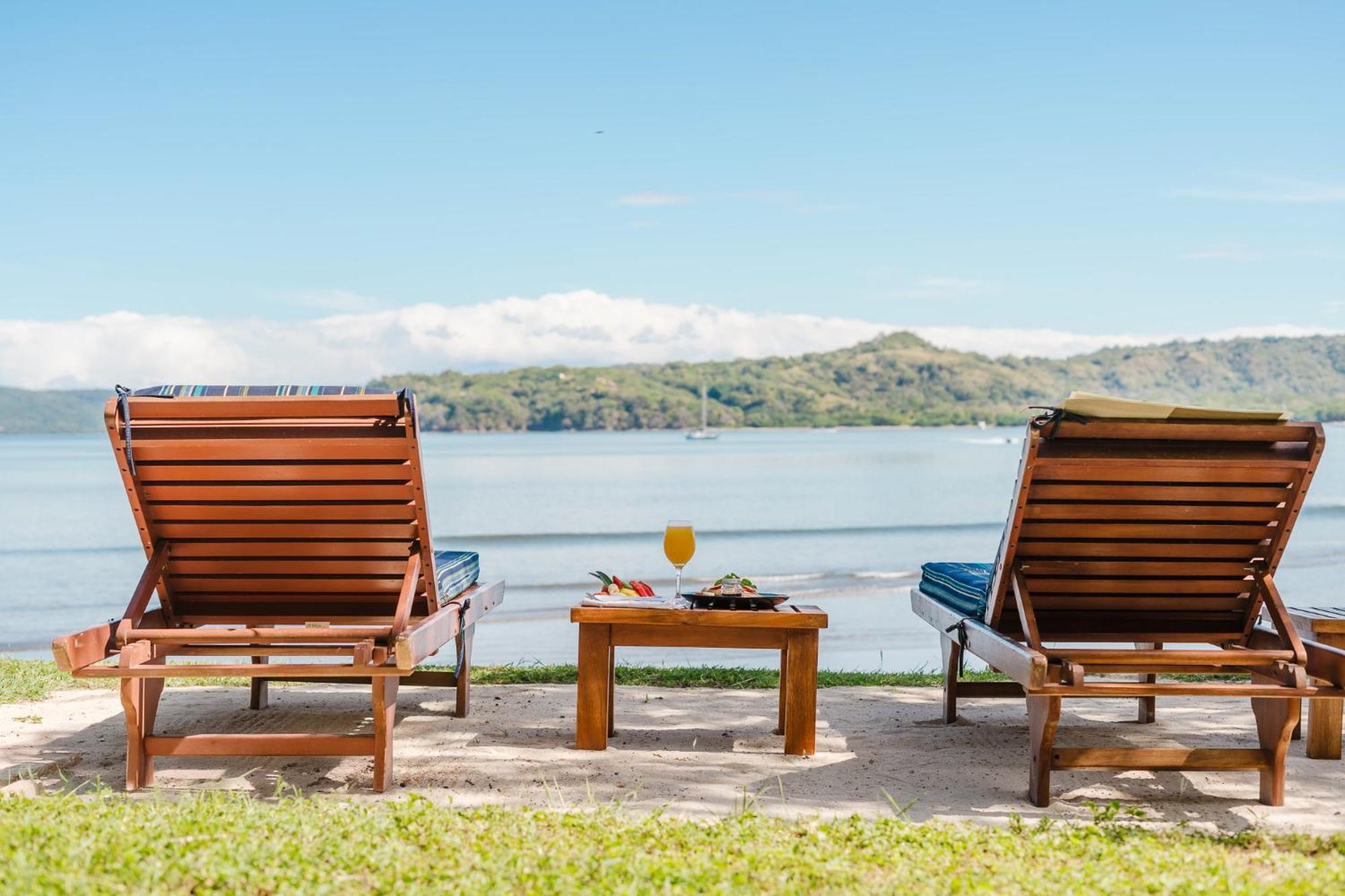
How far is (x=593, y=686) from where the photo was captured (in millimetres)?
4602

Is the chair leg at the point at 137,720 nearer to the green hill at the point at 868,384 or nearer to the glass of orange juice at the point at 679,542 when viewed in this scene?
the glass of orange juice at the point at 679,542

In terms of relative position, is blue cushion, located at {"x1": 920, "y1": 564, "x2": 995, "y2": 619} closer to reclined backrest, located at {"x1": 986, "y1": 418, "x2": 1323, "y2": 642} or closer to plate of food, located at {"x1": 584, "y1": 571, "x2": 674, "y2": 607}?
reclined backrest, located at {"x1": 986, "y1": 418, "x2": 1323, "y2": 642}

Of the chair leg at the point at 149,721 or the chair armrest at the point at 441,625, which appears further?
the chair leg at the point at 149,721

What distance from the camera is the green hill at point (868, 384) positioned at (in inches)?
2932

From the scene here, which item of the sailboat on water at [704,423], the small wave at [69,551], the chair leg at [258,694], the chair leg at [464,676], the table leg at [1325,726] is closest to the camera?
the table leg at [1325,726]

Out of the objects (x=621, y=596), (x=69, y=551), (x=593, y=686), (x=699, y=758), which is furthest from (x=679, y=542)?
(x=69, y=551)

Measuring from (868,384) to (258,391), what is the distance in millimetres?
83482

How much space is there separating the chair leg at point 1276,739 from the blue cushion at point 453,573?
3.00m

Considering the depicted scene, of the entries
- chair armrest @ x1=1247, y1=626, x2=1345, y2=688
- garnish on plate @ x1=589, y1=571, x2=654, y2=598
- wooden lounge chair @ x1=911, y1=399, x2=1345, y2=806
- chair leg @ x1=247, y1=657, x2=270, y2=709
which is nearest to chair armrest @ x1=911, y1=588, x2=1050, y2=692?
wooden lounge chair @ x1=911, y1=399, x2=1345, y2=806

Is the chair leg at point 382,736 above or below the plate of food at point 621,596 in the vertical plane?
below

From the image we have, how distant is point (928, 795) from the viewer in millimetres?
4016

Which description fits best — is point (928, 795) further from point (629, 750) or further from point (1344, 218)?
point (1344, 218)

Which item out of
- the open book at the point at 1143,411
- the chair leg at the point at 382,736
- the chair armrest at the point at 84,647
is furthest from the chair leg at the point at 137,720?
the open book at the point at 1143,411

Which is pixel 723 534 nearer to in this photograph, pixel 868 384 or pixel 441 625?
pixel 441 625
